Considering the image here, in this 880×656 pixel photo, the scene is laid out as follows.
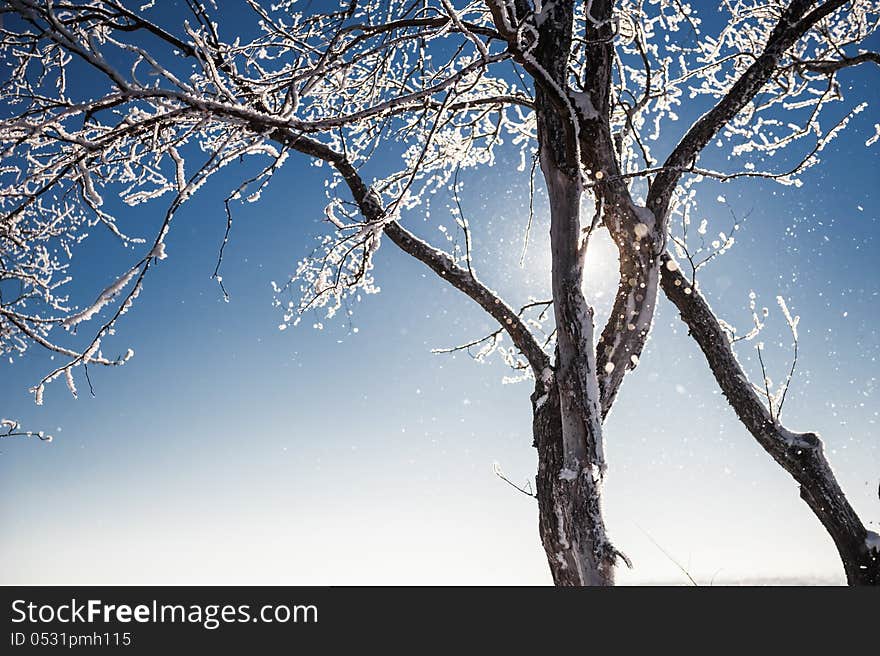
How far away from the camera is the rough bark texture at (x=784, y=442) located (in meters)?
3.88

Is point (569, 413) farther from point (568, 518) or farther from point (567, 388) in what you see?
point (568, 518)

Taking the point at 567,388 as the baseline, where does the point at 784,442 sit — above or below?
below

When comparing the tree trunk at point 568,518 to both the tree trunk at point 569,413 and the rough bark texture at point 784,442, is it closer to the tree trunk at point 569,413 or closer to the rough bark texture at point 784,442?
the tree trunk at point 569,413

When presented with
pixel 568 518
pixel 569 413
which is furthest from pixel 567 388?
pixel 568 518

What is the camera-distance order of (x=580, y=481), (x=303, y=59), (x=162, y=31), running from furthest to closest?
1. (x=303, y=59)
2. (x=162, y=31)
3. (x=580, y=481)

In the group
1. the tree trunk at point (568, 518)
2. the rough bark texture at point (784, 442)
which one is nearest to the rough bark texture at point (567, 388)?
the tree trunk at point (568, 518)

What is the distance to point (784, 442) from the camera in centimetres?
403

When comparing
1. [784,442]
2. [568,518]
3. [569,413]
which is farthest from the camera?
[784,442]
